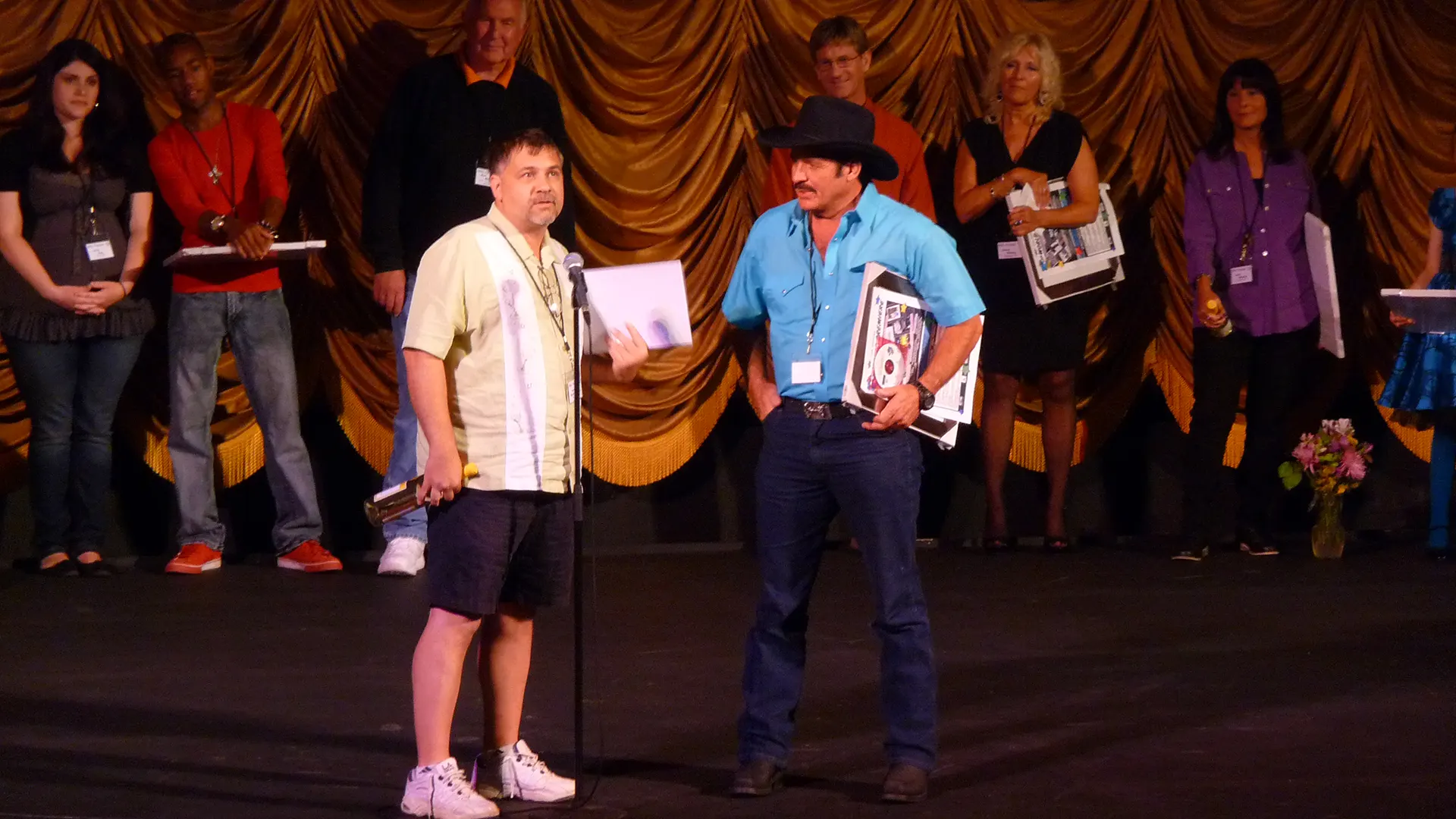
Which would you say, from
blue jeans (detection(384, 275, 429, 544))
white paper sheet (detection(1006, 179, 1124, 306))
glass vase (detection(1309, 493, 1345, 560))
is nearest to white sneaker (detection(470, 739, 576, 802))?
blue jeans (detection(384, 275, 429, 544))

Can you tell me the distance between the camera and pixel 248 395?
6.12 m

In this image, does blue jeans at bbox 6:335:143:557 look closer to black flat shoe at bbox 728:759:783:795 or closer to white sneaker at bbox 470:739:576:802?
white sneaker at bbox 470:739:576:802

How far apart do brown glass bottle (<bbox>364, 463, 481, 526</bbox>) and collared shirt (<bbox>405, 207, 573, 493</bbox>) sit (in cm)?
8

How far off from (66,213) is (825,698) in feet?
11.3

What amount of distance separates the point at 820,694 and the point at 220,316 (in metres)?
2.91

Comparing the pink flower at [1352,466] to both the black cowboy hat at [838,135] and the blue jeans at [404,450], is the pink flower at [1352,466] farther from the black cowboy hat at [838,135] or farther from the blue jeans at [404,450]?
the black cowboy hat at [838,135]

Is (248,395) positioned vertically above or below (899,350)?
below

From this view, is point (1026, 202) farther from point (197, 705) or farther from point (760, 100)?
point (197, 705)

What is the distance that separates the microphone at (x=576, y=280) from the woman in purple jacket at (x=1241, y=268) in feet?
12.0

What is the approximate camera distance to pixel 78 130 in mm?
5980

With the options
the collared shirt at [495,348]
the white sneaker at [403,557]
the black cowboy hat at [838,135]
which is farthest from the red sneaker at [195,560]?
the black cowboy hat at [838,135]

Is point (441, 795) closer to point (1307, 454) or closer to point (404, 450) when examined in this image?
point (404, 450)

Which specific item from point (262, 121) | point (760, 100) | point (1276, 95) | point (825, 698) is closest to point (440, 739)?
point (825, 698)

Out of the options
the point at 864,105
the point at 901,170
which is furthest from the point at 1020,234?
the point at 864,105
